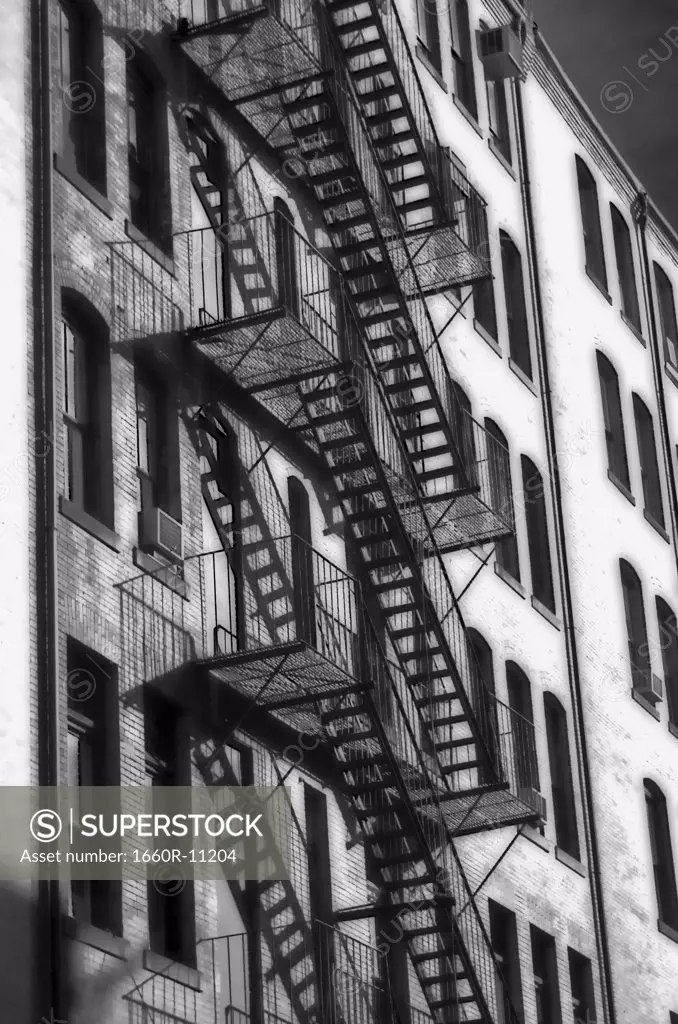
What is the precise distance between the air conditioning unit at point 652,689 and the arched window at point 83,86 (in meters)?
17.3

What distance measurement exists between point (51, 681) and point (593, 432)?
20373 millimetres

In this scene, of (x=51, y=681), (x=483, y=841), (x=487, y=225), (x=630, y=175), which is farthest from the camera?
(x=630, y=175)

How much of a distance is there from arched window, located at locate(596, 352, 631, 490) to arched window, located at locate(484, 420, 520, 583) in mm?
6310

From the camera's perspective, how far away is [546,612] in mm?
32781

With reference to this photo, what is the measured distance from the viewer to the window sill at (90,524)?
19.8 m

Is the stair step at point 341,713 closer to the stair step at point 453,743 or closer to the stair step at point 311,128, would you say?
the stair step at point 453,743

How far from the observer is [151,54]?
24.3 meters

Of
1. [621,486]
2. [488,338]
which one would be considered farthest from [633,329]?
[488,338]

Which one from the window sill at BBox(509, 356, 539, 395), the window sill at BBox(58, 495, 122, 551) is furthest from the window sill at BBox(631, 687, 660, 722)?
the window sill at BBox(58, 495, 122, 551)

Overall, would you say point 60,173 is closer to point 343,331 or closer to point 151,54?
point 151,54

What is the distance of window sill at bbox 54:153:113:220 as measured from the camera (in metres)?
21.2

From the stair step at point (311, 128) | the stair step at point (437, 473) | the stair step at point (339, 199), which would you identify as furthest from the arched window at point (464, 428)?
the stair step at point (311, 128)

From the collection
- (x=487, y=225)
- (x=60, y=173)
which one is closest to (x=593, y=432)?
(x=487, y=225)

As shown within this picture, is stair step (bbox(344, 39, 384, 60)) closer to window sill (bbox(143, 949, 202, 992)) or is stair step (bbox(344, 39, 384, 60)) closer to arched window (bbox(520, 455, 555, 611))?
arched window (bbox(520, 455, 555, 611))
